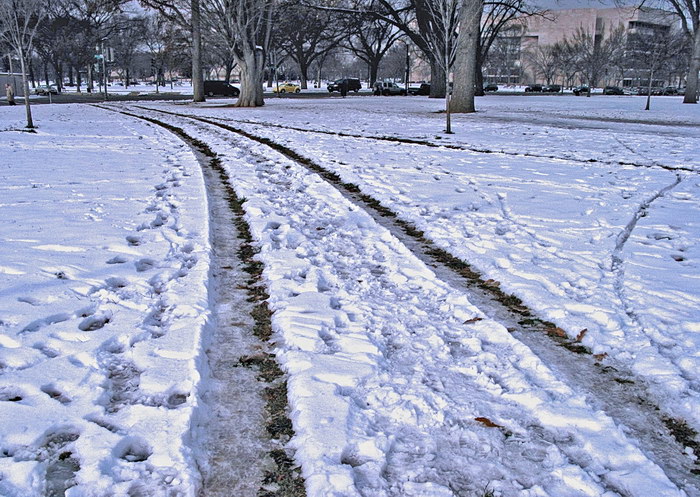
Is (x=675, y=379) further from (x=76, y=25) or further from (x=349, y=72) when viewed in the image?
(x=349, y=72)

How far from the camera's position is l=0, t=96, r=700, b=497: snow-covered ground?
225cm

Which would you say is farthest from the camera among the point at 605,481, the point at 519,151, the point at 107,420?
the point at 519,151

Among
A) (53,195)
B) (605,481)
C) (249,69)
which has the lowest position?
(605,481)

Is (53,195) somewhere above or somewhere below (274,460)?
above

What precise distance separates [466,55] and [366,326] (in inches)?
698

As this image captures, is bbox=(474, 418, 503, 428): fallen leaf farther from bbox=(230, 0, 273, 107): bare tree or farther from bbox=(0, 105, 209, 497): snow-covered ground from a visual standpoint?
bbox=(230, 0, 273, 107): bare tree

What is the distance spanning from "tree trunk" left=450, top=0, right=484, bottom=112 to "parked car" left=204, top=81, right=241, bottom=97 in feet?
116

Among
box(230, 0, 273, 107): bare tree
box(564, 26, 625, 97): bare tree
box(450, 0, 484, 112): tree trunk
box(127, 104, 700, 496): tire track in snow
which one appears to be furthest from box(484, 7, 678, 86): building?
box(127, 104, 700, 496): tire track in snow

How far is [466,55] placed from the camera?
19.3 m

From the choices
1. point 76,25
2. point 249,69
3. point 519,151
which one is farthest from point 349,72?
point 519,151

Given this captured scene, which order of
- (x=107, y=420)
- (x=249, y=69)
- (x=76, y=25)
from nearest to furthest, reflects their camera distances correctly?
1. (x=107, y=420)
2. (x=249, y=69)
3. (x=76, y=25)

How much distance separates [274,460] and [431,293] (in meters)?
2.01

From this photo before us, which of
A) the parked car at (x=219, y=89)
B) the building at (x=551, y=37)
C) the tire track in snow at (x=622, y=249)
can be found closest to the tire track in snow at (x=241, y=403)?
the tire track in snow at (x=622, y=249)

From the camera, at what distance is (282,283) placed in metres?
4.09
